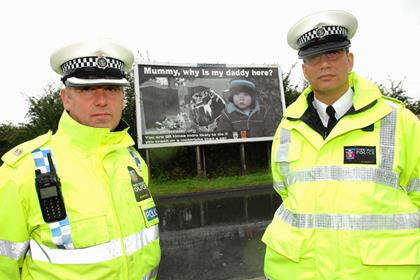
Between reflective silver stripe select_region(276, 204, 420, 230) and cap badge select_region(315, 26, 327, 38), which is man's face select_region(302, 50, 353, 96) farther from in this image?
reflective silver stripe select_region(276, 204, 420, 230)

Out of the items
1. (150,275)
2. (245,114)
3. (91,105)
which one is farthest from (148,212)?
(245,114)

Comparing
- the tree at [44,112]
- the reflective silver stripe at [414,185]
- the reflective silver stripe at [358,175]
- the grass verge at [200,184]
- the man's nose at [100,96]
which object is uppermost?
the tree at [44,112]

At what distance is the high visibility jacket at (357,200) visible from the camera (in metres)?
1.89

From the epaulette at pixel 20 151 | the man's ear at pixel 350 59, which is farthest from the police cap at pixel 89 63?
the man's ear at pixel 350 59

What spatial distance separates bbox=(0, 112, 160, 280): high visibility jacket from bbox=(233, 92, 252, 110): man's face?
13244 mm

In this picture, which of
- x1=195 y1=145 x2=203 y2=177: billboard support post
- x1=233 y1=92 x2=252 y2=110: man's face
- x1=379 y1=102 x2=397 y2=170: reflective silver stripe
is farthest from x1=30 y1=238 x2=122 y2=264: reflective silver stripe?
x1=233 y1=92 x2=252 y2=110: man's face

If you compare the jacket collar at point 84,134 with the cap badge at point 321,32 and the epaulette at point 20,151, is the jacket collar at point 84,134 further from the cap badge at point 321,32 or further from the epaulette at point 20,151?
the cap badge at point 321,32

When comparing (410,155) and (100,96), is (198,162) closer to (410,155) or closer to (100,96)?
(100,96)

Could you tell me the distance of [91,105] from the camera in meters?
2.04

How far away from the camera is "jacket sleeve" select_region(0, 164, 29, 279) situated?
1.72 metres

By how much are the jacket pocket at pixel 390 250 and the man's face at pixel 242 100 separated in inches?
525

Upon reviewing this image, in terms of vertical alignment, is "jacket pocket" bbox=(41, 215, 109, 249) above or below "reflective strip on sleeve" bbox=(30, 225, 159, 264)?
above

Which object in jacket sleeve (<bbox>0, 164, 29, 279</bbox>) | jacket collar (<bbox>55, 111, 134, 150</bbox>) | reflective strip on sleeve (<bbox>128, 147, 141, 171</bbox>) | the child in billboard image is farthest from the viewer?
the child in billboard image

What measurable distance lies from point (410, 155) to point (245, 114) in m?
13.1
